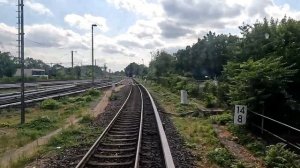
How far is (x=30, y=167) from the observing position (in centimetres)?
1105

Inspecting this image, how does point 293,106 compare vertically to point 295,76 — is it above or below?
below

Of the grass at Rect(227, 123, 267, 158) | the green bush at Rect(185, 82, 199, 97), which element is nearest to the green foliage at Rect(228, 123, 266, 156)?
the grass at Rect(227, 123, 267, 158)

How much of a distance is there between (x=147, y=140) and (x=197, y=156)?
2.74 meters

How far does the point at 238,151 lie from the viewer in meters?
14.4

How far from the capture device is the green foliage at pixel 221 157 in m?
11.8

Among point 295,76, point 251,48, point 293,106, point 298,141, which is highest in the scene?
point 251,48

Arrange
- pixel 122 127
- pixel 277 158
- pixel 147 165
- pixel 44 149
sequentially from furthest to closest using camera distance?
pixel 122 127 → pixel 44 149 → pixel 277 158 → pixel 147 165

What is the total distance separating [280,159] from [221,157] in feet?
5.31

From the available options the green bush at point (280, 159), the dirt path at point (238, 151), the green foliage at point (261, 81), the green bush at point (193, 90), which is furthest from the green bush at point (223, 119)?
the green bush at point (193, 90)

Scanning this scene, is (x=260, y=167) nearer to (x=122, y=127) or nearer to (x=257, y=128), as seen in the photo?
(x=257, y=128)

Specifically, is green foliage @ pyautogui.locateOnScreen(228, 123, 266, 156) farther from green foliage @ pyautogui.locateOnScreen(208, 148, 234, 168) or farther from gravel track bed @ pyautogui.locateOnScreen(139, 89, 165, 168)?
gravel track bed @ pyautogui.locateOnScreen(139, 89, 165, 168)

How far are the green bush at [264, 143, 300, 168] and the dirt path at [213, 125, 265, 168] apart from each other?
367mm

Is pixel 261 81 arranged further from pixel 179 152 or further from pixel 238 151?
pixel 179 152

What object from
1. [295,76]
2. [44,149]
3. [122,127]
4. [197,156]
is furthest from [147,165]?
[295,76]
